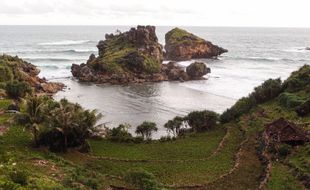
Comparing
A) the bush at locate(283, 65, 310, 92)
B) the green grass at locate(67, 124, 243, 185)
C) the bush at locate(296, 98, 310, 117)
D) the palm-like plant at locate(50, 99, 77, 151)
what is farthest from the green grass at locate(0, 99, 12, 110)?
the bush at locate(283, 65, 310, 92)

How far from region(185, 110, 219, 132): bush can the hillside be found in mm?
978

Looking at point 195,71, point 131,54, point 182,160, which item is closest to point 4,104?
point 182,160

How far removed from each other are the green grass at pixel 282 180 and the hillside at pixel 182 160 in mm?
82

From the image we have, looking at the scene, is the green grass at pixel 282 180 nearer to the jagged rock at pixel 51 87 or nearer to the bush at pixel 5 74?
the bush at pixel 5 74

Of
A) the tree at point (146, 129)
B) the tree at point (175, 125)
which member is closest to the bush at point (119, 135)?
the tree at point (146, 129)

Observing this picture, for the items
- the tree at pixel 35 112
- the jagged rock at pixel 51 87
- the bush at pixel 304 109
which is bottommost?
the jagged rock at pixel 51 87

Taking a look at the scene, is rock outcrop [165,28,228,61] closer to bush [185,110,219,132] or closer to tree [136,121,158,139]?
bush [185,110,219,132]

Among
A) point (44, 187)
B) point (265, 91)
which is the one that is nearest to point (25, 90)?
point (265, 91)

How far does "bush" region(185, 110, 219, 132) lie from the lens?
5497 cm

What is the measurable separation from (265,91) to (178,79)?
44624 mm

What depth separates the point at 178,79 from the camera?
107 m

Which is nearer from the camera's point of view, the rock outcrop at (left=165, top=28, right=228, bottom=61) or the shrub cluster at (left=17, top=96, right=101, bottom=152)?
the shrub cluster at (left=17, top=96, right=101, bottom=152)

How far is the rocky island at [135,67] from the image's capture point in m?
104

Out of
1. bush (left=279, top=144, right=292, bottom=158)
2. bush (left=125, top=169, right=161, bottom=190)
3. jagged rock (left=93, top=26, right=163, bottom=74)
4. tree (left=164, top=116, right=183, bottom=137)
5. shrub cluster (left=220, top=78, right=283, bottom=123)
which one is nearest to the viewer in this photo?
bush (left=125, top=169, right=161, bottom=190)
